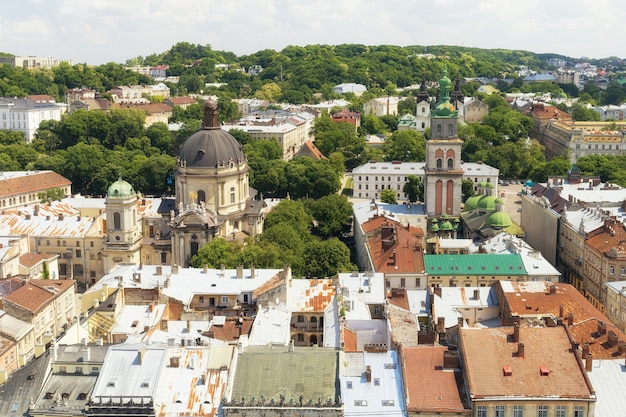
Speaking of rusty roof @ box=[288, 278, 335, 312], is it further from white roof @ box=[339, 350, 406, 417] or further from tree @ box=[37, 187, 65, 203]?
tree @ box=[37, 187, 65, 203]

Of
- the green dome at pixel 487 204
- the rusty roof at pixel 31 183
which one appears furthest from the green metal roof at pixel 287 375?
the rusty roof at pixel 31 183

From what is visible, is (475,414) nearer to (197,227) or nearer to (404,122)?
(197,227)

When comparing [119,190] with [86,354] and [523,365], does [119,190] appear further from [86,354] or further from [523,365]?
[523,365]

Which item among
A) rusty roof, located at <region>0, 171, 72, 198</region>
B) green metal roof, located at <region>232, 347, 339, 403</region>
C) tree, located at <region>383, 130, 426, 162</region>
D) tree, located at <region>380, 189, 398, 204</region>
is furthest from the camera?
tree, located at <region>383, 130, 426, 162</region>

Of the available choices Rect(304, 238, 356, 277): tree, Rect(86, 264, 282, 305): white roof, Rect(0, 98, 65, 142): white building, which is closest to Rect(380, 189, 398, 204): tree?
Rect(304, 238, 356, 277): tree

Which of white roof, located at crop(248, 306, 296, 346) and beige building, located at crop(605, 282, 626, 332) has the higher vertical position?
white roof, located at crop(248, 306, 296, 346)

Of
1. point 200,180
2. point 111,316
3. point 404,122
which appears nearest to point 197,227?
point 200,180
